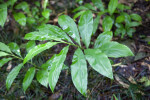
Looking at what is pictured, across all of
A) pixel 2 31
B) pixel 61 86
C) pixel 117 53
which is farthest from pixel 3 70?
pixel 117 53

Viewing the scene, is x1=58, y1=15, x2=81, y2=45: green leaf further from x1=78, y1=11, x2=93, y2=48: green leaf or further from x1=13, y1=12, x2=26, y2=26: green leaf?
x1=13, y1=12, x2=26, y2=26: green leaf

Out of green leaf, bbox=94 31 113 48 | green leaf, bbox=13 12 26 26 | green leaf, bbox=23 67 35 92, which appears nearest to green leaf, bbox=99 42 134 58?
green leaf, bbox=94 31 113 48

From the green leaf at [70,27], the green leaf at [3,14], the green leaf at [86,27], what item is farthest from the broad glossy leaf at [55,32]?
the green leaf at [3,14]

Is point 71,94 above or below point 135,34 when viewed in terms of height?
below

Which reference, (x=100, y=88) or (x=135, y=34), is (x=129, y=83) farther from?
(x=135, y=34)

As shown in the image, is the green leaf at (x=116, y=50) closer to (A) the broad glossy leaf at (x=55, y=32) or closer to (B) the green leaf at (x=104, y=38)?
(B) the green leaf at (x=104, y=38)

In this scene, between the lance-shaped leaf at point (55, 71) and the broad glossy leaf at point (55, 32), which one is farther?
the broad glossy leaf at point (55, 32)
